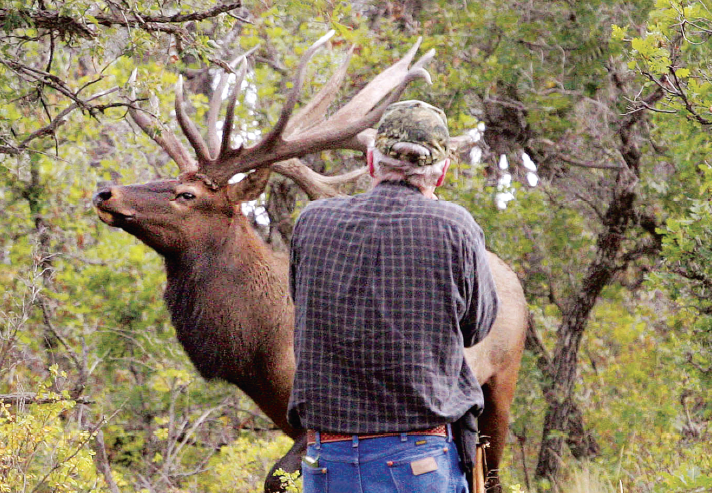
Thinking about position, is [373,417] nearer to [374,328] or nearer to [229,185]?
[374,328]

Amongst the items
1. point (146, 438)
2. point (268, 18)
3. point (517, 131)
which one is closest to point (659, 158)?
point (517, 131)

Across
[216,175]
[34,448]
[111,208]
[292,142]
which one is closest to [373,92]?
[292,142]

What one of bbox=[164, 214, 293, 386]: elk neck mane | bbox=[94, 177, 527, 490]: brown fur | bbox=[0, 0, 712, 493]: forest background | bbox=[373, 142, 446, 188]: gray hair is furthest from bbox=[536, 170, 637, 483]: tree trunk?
bbox=[373, 142, 446, 188]: gray hair

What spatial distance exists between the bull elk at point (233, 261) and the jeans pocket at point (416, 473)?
2.15 m

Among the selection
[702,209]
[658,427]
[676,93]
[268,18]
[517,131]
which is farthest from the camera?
[517,131]

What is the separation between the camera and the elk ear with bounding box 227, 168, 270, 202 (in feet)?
19.2

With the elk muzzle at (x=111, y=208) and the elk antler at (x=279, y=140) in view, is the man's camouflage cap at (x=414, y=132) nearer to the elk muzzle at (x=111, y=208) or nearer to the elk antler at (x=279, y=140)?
the elk antler at (x=279, y=140)

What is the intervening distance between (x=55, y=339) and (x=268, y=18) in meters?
3.15

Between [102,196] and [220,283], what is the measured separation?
2.82 feet

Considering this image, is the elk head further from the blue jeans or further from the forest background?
the blue jeans

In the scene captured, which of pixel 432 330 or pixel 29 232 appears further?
pixel 29 232

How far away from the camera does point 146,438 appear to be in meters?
7.56

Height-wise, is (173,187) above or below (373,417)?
above

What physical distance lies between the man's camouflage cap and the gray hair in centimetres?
1
